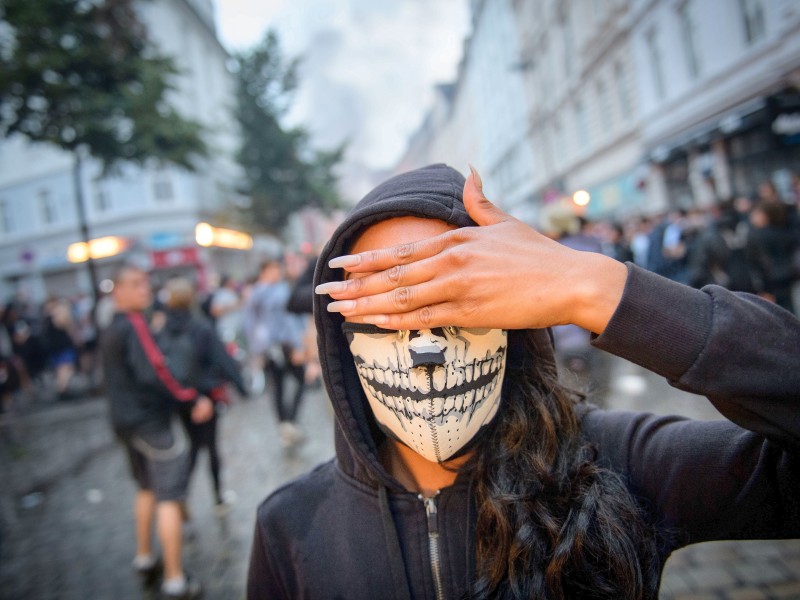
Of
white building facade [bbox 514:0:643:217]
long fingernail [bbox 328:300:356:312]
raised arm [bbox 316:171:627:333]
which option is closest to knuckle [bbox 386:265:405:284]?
raised arm [bbox 316:171:627:333]

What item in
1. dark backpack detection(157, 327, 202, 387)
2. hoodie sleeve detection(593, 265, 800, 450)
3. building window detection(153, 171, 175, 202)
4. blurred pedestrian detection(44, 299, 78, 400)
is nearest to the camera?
hoodie sleeve detection(593, 265, 800, 450)

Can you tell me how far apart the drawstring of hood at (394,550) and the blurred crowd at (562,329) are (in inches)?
42.8

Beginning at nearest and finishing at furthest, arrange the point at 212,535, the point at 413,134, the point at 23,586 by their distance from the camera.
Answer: the point at 23,586, the point at 212,535, the point at 413,134

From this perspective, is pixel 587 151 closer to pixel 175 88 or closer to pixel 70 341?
pixel 175 88

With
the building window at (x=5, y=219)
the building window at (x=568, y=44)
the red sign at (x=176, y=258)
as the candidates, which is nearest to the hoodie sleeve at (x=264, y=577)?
the building window at (x=568, y=44)

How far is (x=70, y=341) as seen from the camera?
35.0 feet

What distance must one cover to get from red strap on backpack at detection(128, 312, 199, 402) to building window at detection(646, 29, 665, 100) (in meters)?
17.5

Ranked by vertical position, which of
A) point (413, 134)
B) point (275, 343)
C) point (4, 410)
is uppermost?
point (413, 134)

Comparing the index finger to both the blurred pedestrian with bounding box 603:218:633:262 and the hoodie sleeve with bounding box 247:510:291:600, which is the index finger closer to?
the hoodie sleeve with bounding box 247:510:291:600

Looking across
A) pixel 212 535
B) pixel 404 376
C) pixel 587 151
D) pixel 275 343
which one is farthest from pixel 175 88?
pixel 587 151

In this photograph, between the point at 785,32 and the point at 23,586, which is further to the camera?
the point at 785,32

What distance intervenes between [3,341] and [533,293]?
13934 millimetres

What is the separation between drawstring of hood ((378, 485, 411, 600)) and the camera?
1138 millimetres

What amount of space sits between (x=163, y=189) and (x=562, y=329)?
2531 centimetres
